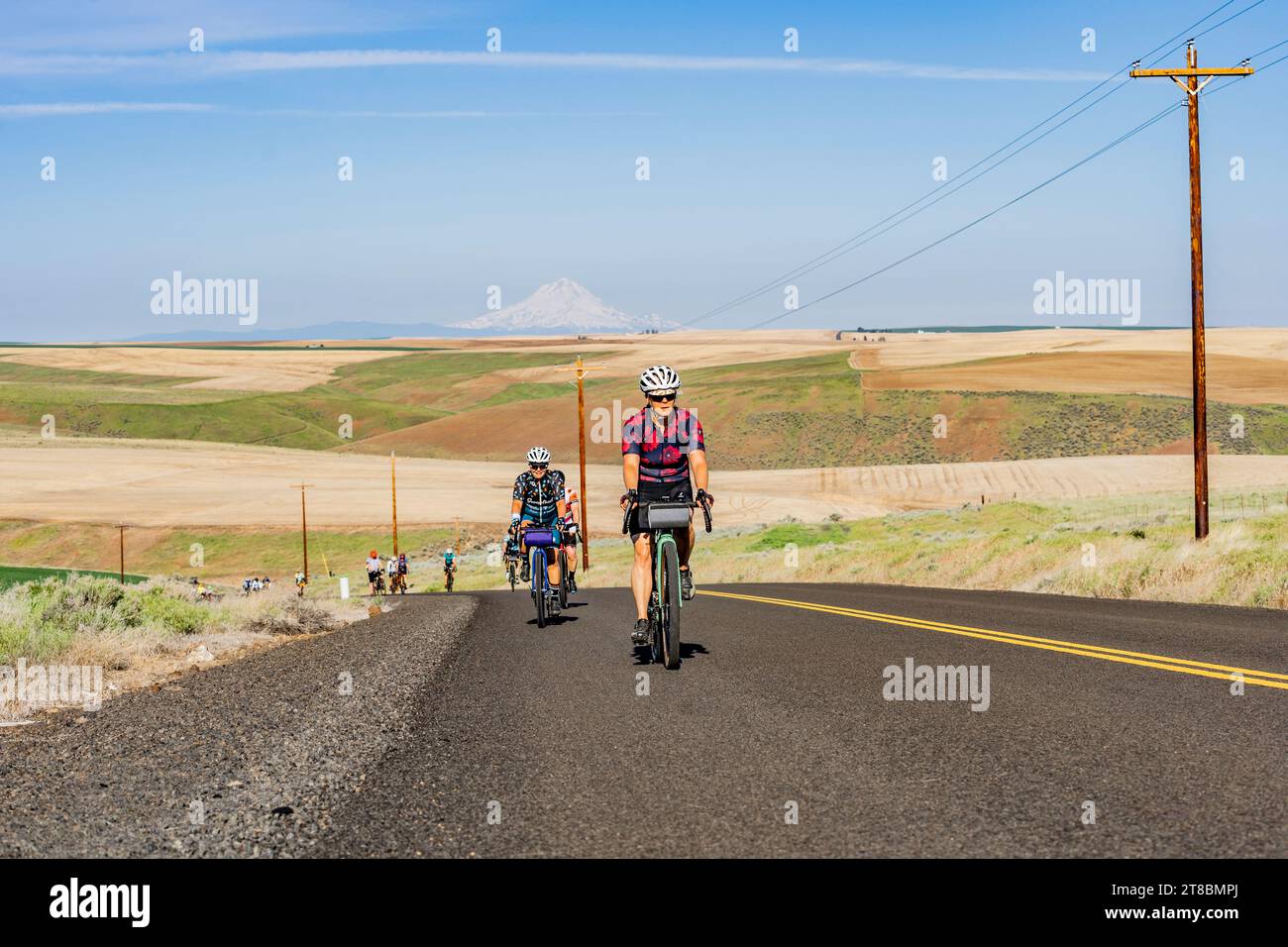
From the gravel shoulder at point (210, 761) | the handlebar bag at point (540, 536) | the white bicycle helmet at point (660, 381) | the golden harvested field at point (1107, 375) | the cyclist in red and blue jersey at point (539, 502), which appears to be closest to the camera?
the gravel shoulder at point (210, 761)

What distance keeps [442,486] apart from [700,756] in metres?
90.1

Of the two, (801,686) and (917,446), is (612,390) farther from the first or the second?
(801,686)

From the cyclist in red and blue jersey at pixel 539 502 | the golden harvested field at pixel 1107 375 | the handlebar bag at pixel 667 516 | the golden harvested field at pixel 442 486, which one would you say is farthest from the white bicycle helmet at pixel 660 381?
the golden harvested field at pixel 1107 375

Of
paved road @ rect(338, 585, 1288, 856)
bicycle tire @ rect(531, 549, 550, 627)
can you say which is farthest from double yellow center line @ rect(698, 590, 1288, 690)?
bicycle tire @ rect(531, 549, 550, 627)

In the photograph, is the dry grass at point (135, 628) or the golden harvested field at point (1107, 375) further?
the golden harvested field at point (1107, 375)

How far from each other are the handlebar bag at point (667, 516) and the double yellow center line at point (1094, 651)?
3.66 meters

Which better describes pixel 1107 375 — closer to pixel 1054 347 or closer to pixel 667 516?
pixel 1054 347

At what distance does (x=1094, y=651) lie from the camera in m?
11.3

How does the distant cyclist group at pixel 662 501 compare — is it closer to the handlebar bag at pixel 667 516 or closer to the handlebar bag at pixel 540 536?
the handlebar bag at pixel 667 516

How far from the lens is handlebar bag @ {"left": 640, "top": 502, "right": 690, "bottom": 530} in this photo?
10.9m

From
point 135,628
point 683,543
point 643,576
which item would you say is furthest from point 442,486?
point 683,543

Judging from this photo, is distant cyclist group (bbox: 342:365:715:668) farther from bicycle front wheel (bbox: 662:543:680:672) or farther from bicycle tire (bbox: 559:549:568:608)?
bicycle tire (bbox: 559:549:568:608)

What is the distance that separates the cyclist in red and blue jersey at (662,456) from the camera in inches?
432

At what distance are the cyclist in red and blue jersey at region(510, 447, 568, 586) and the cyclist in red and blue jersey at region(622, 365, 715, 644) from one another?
561 cm
